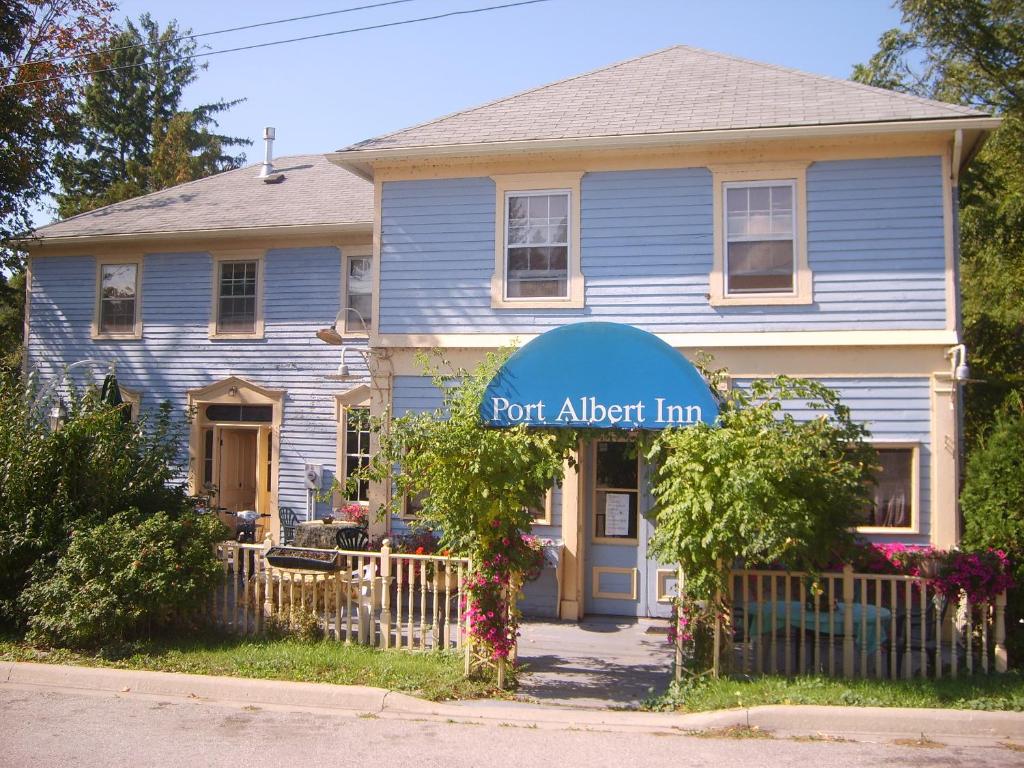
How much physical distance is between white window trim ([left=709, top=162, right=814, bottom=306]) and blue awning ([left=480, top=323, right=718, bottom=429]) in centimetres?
286

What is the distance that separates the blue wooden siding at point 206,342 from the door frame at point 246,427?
0.13 metres

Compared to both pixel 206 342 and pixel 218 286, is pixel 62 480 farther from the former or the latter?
pixel 218 286

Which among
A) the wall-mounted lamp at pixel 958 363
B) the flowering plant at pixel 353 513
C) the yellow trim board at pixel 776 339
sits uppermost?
the yellow trim board at pixel 776 339

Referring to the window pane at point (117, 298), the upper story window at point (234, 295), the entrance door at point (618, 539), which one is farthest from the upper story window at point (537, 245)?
the window pane at point (117, 298)

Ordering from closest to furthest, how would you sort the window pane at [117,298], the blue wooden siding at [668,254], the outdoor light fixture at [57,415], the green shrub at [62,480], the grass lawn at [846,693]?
the grass lawn at [846,693]
the green shrub at [62,480]
the outdoor light fixture at [57,415]
the blue wooden siding at [668,254]
the window pane at [117,298]

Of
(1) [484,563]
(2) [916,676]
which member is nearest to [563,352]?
(1) [484,563]

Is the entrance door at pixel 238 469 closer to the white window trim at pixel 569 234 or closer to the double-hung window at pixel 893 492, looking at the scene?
the white window trim at pixel 569 234

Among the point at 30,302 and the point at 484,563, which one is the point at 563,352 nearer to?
the point at 484,563

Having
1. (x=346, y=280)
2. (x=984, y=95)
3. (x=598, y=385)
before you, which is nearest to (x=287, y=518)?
(x=346, y=280)

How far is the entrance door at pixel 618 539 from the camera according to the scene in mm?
10703

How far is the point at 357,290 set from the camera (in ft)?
51.1

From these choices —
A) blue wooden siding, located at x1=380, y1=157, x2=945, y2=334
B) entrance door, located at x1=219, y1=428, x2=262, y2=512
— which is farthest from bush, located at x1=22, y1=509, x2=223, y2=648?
entrance door, located at x1=219, y1=428, x2=262, y2=512

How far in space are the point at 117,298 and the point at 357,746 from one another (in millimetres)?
13335

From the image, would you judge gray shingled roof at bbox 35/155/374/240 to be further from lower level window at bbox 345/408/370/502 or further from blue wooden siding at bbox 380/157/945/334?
blue wooden siding at bbox 380/157/945/334
